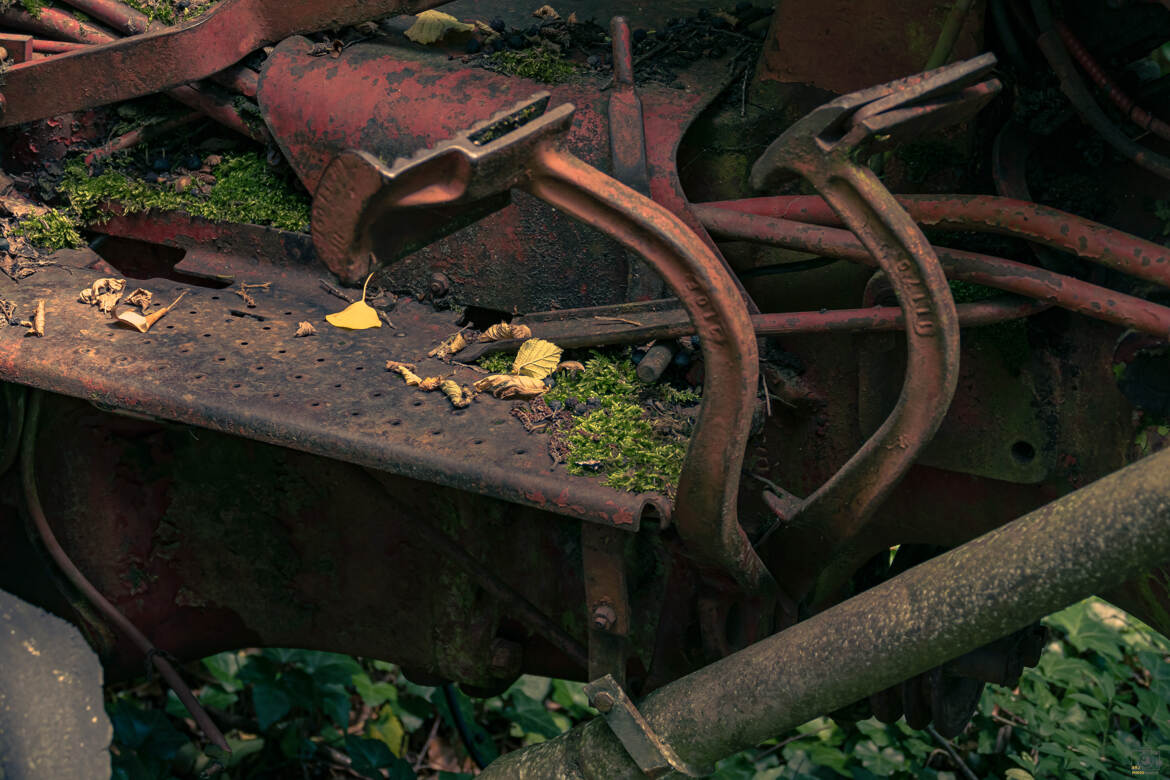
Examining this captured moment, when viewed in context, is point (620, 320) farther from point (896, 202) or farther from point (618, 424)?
point (896, 202)

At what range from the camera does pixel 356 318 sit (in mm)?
2285

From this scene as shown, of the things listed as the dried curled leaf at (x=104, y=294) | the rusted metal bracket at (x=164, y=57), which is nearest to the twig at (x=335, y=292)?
the dried curled leaf at (x=104, y=294)

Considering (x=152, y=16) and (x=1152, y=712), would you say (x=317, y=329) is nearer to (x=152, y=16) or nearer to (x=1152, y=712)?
(x=152, y=16)

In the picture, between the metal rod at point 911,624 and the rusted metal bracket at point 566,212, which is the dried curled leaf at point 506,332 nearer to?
the rusted metal bracket at point 566,212

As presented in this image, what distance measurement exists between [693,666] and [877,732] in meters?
1.39

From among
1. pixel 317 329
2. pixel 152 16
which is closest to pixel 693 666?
pixel 317 329

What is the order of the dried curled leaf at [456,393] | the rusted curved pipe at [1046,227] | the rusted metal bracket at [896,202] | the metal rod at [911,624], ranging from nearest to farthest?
the metal rod at [911,624]
the rusted metal bracket at [896,202]
the rusted curved pipe at [1046,227]
the dried curled leaf at [456,393]

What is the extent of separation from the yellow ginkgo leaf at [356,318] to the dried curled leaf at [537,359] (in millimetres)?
338

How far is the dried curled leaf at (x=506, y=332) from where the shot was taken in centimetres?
215

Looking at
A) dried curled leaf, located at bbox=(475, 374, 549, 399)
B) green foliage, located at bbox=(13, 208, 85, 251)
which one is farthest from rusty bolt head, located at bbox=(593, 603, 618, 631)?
green foliage, located at bbox=(13, 208, 85, 251)

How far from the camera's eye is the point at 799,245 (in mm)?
1956

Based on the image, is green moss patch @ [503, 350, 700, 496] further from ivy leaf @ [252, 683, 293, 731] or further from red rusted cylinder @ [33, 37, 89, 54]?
ivy leaf @ [252, 683, 293, 731]

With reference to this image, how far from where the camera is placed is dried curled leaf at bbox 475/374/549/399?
2020 millimetres

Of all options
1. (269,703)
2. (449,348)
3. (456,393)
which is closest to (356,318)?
(449,348)
